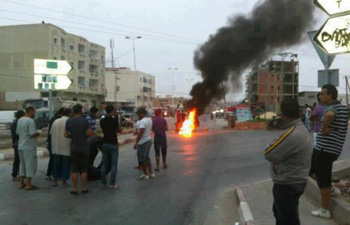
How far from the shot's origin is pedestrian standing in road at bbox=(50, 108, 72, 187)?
23.7 ft

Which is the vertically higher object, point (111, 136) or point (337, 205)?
point (111, 136)

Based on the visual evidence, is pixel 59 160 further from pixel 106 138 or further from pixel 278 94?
pixel 278 94

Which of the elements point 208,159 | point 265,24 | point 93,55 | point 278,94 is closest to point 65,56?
point 93,55

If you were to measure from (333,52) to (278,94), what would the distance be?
40461 millimetres

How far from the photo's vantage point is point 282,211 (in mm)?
3311

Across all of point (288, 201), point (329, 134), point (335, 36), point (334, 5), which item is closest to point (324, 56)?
point (335, 36)

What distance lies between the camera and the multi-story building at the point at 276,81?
1607 inches

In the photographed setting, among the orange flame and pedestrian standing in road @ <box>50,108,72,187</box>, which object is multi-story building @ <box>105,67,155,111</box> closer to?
the orange flame

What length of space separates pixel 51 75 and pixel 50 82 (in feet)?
0.79

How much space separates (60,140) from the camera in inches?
285

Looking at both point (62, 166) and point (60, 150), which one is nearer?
point (60, 150)

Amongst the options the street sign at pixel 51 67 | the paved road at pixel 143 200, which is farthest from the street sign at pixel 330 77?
the street sign at pixel 51 67

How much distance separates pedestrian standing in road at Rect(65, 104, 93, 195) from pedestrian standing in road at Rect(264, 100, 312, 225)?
171 inches

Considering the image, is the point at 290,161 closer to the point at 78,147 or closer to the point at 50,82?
the point at 78,147
